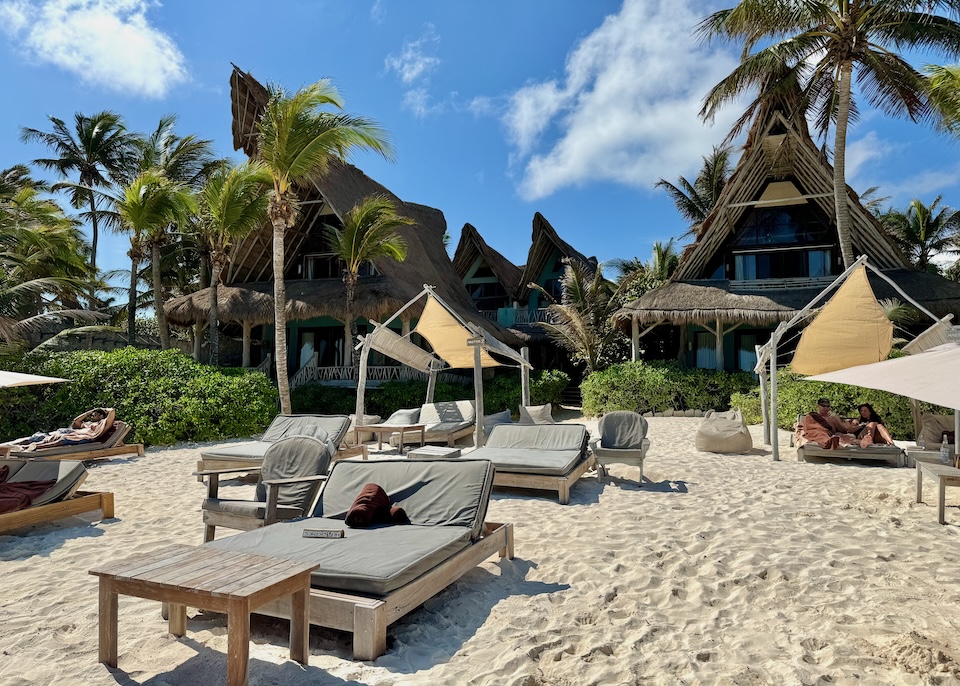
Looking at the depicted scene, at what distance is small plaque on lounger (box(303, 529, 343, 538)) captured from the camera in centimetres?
358

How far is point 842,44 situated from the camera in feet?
41.4

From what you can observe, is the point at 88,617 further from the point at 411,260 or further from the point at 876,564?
the point at 411,260

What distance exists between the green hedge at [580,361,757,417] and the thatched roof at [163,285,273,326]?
9840 millimetres

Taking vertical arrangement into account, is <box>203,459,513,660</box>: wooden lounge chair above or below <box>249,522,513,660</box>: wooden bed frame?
above

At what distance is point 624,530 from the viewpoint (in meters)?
5.02

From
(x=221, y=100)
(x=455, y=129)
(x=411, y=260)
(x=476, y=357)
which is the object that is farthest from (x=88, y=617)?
(x=221, y=100)

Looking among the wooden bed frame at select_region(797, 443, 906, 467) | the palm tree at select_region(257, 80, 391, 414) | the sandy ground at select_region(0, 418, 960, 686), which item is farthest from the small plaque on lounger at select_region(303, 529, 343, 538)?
the palm tree at select_region(257, 80, 391, 414)

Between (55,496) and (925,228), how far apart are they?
30639mm

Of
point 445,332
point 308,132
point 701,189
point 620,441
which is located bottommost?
point 620,441

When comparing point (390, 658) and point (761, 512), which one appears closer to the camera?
point (390, 658)

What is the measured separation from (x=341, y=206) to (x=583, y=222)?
44.1 feet

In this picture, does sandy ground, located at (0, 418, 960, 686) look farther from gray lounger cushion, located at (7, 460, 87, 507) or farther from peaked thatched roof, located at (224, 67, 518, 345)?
peaked thatched roof, located at (224, 67, 518, 345)

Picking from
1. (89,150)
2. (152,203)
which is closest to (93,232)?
(89,150)

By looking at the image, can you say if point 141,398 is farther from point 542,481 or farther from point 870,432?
point 870,432
